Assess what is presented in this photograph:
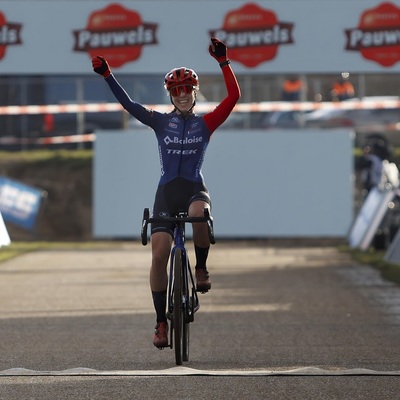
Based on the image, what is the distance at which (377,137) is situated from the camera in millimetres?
28797

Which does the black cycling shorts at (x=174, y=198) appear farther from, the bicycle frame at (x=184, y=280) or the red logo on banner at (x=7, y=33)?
the red logo on banner at (x=7, y=33)

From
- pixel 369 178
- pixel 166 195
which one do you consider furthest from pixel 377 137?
pixel 166 195

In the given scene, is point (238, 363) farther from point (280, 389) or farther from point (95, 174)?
point (95, 174)

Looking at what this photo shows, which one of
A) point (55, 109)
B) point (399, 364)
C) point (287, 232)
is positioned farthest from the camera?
point (55, 109)

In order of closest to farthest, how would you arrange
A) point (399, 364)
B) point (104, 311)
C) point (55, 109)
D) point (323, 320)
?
point (399, 364)
point (323, 320)
point (104, 311)
point (55, 109)

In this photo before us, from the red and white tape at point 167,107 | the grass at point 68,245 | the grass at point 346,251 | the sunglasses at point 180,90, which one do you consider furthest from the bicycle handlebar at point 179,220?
the red and white tape at point 167,107

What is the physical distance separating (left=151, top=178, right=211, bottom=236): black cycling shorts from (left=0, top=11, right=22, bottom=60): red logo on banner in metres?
13.2

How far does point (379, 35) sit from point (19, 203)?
1097cm

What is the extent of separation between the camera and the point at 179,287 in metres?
10.0

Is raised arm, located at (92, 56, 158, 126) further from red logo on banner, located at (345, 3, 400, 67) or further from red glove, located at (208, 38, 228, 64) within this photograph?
red logo on banner, located at (345, 3, 400, 67)

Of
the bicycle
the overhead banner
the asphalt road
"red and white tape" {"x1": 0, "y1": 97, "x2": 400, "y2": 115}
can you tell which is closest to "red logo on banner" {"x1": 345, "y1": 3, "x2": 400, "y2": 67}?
the overhead banner

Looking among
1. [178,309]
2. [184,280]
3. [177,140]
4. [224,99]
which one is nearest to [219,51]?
[224,99]

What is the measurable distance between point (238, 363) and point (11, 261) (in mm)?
13236

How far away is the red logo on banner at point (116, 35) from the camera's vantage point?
2311 cm
